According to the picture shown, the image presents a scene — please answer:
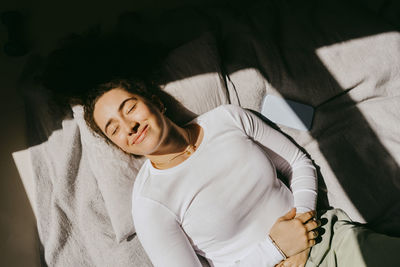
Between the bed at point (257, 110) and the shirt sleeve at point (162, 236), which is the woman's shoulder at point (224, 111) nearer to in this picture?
the bed at point (257, 110)

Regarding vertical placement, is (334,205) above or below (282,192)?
below

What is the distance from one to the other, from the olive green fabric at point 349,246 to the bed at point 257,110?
0.14 meters

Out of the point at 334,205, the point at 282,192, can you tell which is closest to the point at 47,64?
the point at 282,192

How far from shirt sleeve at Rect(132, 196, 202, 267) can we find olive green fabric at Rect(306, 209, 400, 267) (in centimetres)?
47

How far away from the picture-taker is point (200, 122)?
50.4 inches

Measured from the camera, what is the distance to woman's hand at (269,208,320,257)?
110cm

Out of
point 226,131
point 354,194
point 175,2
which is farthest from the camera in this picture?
point 175,2

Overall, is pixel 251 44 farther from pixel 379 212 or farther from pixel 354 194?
pixel 379 212

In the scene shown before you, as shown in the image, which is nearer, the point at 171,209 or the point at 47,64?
the point at 171,209

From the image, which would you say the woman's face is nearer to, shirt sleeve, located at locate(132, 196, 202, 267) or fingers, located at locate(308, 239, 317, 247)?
shirt sleeve, located at locate(132, 196, 202, 267)

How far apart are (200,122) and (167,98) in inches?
7.2

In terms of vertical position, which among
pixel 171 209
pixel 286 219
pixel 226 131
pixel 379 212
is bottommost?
pixel 379 212

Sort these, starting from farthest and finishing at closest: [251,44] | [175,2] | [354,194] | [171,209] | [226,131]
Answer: [175,2] → [251,44] → [354,194] → [226,131] → [171,209]

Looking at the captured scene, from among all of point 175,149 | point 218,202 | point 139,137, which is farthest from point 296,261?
point 139,137
